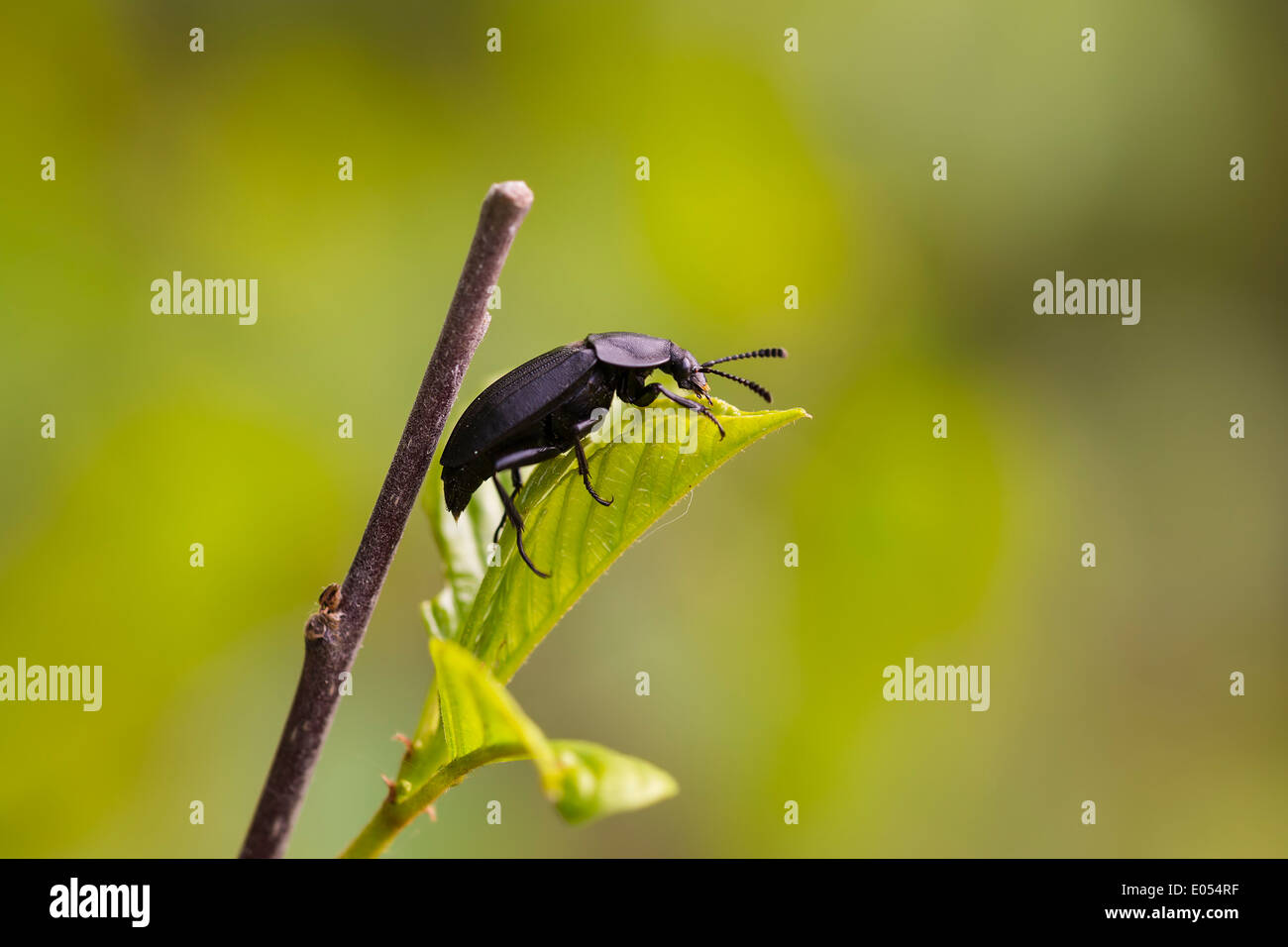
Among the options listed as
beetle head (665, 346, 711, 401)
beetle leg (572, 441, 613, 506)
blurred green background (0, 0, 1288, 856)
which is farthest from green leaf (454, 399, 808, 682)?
blurred green background (0, 0, 1288, 856)

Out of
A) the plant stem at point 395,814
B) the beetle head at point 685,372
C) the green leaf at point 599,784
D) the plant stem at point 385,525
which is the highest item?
the beetle head at point 685,372

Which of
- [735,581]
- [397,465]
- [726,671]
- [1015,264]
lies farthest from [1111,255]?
[397,465]

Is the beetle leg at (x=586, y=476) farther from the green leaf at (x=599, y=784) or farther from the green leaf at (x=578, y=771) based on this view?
A: the green leaf at (x=599, y=784)

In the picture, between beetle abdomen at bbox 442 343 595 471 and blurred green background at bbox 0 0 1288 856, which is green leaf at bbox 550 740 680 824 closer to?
beetle abdomen at bbox 442 343 595 471

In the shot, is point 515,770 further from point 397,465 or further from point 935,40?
point 935,40

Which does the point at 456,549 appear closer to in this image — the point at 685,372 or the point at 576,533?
the point at 576,533

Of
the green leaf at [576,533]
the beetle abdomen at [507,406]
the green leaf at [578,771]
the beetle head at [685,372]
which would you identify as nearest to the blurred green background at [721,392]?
the beetle head at [685,372]
